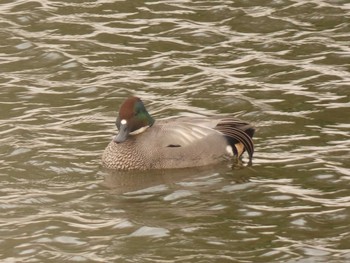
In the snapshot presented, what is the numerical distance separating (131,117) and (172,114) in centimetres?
146

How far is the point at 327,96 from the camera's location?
1530cm

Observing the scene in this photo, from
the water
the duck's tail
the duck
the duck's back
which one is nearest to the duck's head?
the duck

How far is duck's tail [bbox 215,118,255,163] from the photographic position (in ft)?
44.4

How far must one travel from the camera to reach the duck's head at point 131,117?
13664 millimetres

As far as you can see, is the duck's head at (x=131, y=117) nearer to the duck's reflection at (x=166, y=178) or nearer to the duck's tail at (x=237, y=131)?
the duck's reflection at (x=166, y=178)

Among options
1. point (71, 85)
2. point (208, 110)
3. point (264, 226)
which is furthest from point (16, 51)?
point (264, 226)

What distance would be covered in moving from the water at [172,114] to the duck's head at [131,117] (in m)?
0.43

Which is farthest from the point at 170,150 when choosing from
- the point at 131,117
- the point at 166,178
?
the point at 131,117

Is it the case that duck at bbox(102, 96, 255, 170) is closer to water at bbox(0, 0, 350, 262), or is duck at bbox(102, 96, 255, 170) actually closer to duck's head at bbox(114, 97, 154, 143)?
duck's head at bbox(114, 97, 154, 143)

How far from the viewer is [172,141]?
44.6 ft

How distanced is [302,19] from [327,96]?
305 cm

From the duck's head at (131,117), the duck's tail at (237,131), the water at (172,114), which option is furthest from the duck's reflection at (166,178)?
the duck's head at (131,117)

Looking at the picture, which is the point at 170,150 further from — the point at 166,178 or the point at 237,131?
the point at 237,131

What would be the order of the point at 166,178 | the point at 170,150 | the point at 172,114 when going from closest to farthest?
1. the point at 166,178
2. the point at 170,150
3. the point at 172,114
